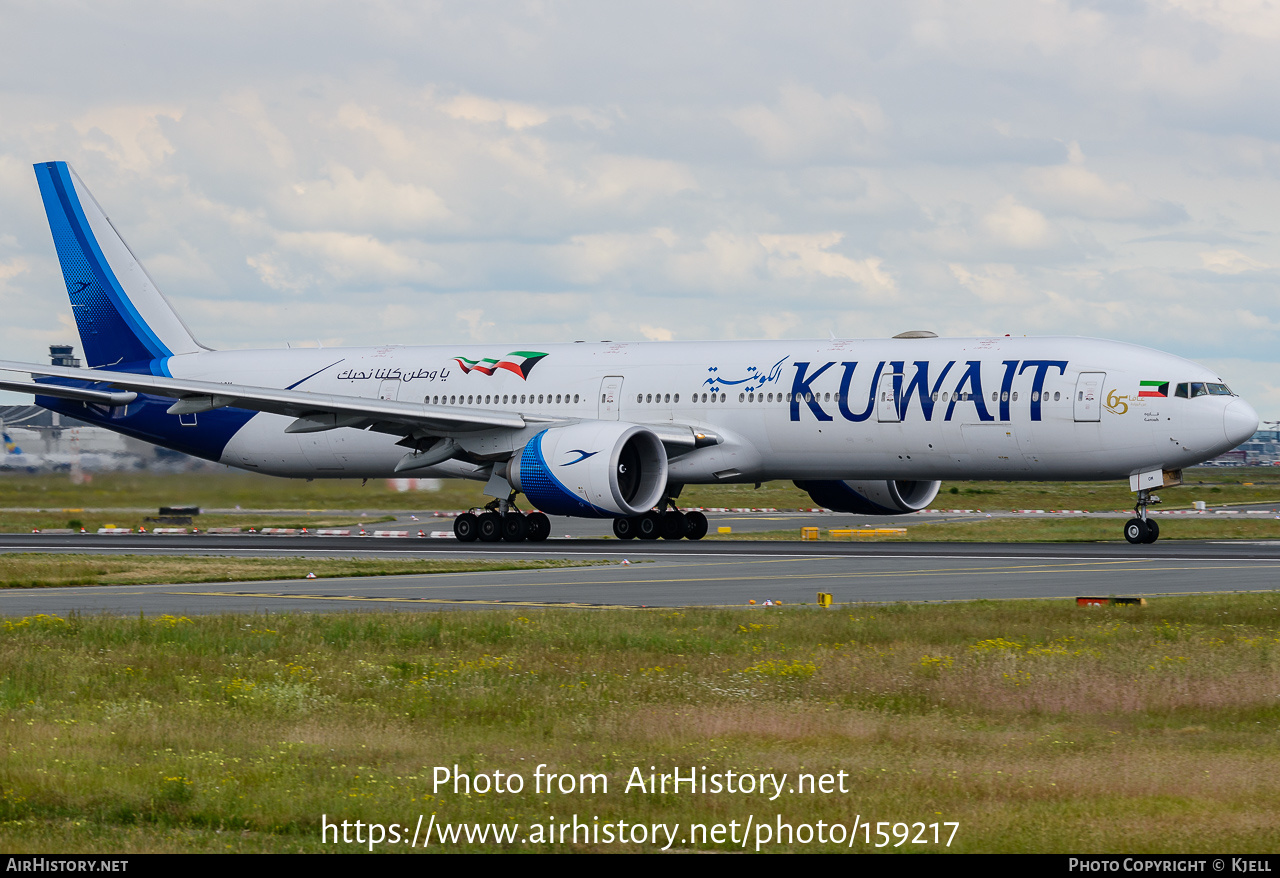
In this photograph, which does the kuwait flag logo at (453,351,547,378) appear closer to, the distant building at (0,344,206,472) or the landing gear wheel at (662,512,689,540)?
the landing gear wheel at (662,512,689,540)

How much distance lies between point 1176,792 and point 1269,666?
494 centimetres

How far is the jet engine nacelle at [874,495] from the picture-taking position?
3862cm

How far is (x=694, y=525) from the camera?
121 ft

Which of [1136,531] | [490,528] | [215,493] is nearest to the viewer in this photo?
[1136,531]

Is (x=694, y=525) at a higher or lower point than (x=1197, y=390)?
lower

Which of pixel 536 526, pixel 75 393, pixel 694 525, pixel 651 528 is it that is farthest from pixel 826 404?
pixel 75 393

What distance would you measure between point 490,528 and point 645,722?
26209 mm

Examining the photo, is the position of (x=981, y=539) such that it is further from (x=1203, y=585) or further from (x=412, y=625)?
(x=412, y=625)

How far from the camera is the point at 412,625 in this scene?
16.6m

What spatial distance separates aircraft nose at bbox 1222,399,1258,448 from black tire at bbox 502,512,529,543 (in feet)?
51.4

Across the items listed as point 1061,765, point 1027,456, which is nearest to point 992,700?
point 1061,765

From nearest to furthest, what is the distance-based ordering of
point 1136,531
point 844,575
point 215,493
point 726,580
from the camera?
point 726,580 < point 844,575 < point 1136,531 < point 215,493

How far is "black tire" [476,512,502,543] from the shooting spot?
36781 millimetres

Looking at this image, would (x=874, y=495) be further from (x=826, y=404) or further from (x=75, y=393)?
(x=75, y=393)
